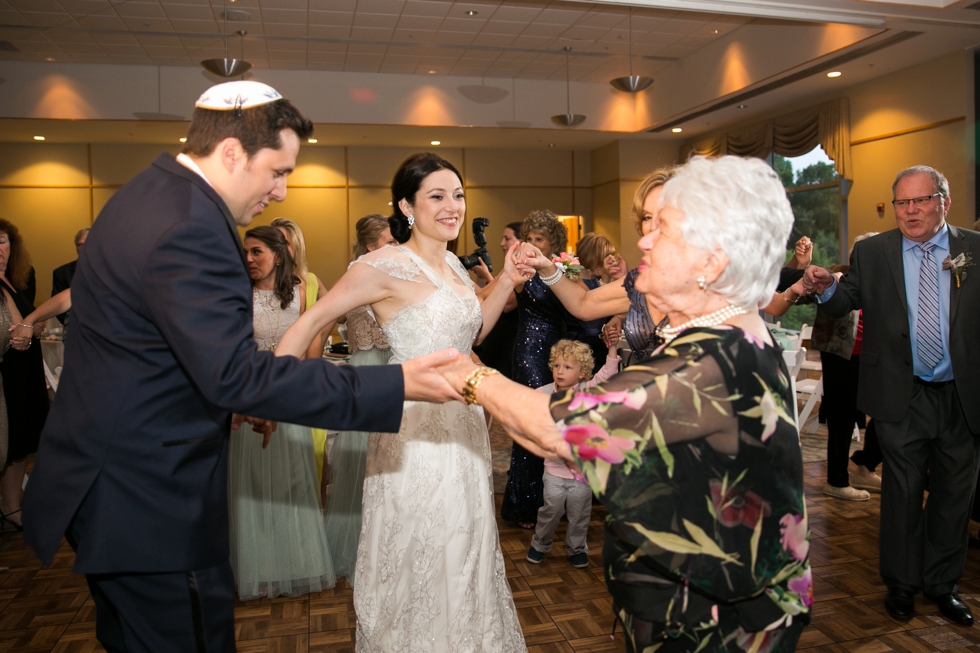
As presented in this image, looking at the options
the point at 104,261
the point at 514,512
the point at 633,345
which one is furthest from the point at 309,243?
the point at 104,261

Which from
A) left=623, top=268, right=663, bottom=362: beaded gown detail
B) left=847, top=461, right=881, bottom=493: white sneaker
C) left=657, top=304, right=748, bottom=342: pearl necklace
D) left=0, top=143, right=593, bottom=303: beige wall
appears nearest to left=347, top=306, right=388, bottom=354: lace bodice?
left=623, top=268, right=663, bottom=362: beaded gown detail

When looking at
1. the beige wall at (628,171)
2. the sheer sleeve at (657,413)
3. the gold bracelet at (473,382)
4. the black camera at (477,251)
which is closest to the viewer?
the sheer sleeve at (657,413)

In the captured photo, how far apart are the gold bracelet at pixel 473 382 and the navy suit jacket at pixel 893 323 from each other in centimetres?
222

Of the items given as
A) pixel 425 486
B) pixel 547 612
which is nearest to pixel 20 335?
pixel 425 486

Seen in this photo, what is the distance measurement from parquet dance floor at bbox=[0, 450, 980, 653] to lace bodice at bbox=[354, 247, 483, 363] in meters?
1.31

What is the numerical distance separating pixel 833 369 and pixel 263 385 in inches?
176

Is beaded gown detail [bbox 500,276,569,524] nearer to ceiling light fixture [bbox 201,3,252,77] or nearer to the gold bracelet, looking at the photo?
the gold bracelet

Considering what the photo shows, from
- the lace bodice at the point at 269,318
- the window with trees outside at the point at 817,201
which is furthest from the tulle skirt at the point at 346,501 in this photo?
the window with trees outside at the point at 817,201

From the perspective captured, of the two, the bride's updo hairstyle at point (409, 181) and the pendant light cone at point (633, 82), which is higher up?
the pendant light cone at point (633, 82)

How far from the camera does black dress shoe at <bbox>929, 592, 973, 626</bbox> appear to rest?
9.75ft

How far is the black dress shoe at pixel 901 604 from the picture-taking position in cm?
304

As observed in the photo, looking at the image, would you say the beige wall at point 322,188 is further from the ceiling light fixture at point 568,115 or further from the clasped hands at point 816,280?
the clasped hands at point 816,280

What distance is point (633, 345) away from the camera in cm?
276

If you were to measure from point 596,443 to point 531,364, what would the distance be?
3.14 metres
